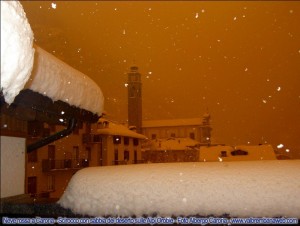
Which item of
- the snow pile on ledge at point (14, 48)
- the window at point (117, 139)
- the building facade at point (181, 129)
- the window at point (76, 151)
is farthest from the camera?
the building facade at point (181, 129)

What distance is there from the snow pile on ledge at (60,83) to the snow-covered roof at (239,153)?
2068cm

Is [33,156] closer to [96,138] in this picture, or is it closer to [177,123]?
[96,138]

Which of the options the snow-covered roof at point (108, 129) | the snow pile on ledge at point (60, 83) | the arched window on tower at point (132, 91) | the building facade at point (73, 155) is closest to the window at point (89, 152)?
the building facade at point (73, 155)

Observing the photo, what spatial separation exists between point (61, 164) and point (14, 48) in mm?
20817

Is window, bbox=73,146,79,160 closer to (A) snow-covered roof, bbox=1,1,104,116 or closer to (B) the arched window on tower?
(A) snow-covered roof, bbox=1,1,104,116

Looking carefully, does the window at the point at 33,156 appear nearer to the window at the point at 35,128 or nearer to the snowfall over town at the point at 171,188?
the window at the point at 35,128

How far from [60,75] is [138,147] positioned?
1280 inches

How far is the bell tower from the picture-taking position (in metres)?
56.0

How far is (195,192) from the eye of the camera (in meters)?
2.51

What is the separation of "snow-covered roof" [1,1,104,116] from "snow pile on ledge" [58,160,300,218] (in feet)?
2.87

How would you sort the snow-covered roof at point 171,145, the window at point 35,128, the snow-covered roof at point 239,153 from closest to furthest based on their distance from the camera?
the window at point 35,128 < the snow-covered roof at point 239,153 < the snow-covered roof at point 171,145

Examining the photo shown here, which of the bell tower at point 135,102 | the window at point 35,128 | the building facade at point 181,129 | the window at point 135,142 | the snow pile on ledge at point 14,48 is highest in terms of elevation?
Answer: the bell tower at point 135,102

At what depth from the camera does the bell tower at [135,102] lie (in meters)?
56.0

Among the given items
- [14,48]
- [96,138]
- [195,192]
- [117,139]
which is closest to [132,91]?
[117,139]
